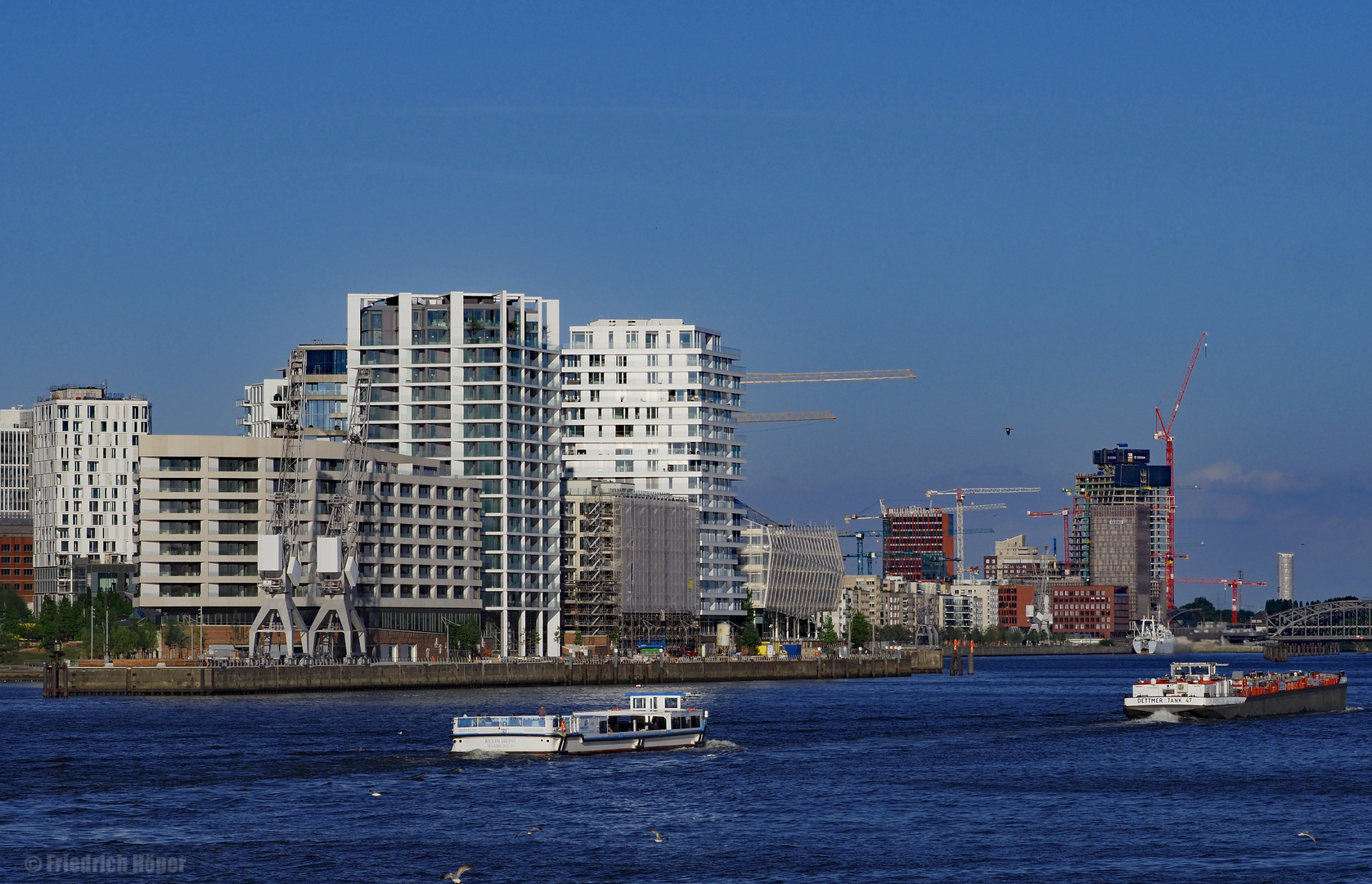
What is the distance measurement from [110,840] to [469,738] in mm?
32301

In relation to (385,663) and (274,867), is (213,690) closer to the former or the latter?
(385,663)

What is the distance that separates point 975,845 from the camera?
7538 centimetres

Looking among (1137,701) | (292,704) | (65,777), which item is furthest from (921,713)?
(65,777)

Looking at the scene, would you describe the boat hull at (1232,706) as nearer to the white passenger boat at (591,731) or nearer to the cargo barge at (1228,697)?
the cargo barge at (1228,697)

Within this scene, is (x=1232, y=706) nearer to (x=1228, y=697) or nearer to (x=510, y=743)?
(x=1228, y=697)

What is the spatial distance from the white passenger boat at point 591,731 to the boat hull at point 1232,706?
37.8 metres

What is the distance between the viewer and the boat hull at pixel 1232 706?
458ft

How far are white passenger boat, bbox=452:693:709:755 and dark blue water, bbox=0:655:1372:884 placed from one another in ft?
5.14

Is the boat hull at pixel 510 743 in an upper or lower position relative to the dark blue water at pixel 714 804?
upper

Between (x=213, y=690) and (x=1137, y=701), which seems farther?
(x=213, y=690)

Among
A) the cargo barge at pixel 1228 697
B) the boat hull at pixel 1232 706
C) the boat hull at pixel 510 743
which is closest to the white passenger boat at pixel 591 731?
the boat hull at pixel 510 743

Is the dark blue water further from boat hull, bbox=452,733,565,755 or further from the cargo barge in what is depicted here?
the cargo barge

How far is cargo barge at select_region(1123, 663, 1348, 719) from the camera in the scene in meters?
140

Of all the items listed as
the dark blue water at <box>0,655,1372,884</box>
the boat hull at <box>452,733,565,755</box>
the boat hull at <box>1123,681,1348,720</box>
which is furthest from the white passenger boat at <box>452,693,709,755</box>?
the boat hull at <box>1123,681,1348,720</box>
